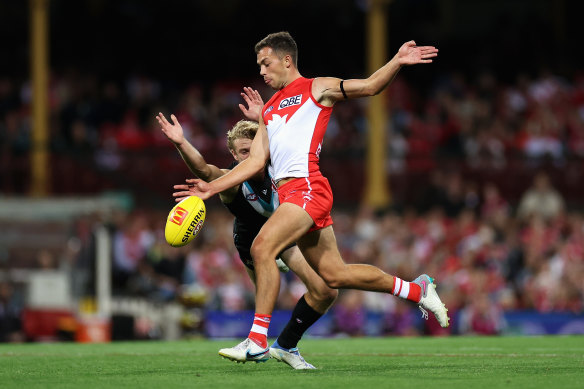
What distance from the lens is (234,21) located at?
1097 inches

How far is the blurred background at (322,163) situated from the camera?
1616 cm

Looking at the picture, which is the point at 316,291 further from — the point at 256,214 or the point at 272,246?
the point at 256,214

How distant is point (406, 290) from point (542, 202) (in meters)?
11.2

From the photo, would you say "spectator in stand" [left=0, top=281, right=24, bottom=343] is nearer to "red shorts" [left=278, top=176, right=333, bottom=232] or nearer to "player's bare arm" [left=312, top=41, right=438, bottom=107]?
"red shorts" [left=278, top=176, right=333, bottom=232]

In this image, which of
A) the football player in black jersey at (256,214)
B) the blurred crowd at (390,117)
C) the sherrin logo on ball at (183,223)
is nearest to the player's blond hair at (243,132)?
the football player in black jersey at (256,214)

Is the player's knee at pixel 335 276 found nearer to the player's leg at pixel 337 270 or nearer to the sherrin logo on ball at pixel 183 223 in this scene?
the player's leg at pixel 337 270

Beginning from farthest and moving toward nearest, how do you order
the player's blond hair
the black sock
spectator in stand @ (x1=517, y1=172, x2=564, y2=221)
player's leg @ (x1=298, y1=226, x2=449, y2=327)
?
spectator in stand @ (x1=517, y1=172, x2=564, y2=221) < the player's blond hair < the black sock < player's leg @ (x1=298, y1=226, x2=449, y2=327)

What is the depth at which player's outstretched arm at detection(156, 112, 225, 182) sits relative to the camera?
8352 millimetres

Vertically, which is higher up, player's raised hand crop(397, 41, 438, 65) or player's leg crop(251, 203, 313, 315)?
player's raised hand crop(397, 41, 438, 65)

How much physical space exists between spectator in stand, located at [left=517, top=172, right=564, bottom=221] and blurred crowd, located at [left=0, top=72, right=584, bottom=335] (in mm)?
23

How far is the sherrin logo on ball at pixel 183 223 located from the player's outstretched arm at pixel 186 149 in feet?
1.04

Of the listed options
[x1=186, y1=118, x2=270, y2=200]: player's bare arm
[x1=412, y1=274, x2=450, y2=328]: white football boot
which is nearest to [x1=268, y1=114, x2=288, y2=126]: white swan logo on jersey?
[x1=186, y1=118, x2=270, y2=200]: player's bare arm

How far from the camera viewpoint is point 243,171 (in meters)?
8.25

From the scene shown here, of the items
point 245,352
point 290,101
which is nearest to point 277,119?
point 290,101
